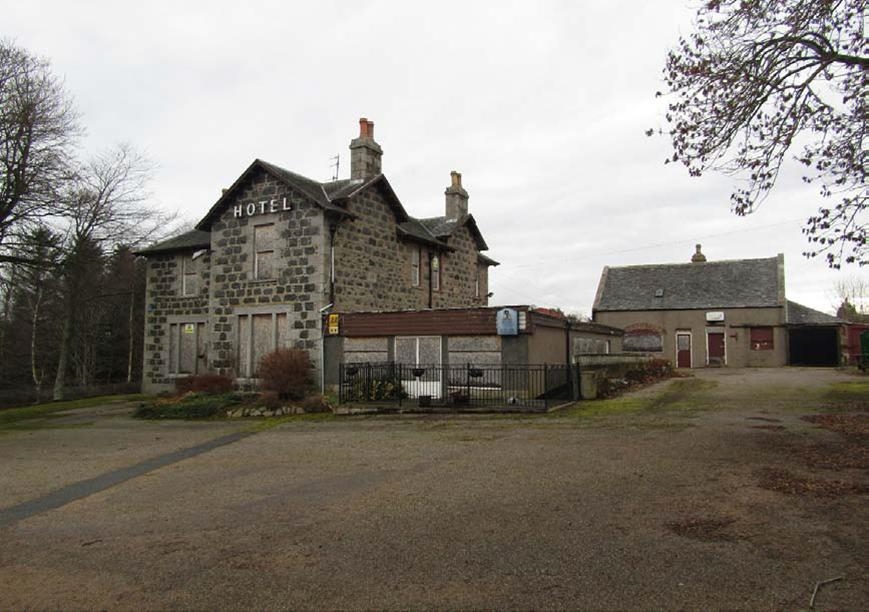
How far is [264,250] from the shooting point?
21828 millimetres

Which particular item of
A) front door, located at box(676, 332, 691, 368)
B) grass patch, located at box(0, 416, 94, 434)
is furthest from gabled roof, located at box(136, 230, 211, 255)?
front door, located at box(676, 332, 691, 368)

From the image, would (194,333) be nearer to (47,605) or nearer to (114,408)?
(114,408)

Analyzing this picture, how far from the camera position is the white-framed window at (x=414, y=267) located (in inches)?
981

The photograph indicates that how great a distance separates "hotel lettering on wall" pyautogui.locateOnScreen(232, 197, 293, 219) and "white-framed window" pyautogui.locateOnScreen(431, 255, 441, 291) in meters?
7.00

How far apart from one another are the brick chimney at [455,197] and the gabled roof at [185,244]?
9887 millimetres

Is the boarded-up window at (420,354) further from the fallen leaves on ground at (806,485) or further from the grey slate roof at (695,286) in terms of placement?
the grey slate roof at (695,286)

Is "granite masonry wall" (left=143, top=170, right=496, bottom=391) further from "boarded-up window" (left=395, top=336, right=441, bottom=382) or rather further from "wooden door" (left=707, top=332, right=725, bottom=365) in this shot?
"wooden door" (left=707, top=332, right=725, bottom=365)

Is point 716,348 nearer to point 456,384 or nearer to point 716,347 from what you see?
point 716,347

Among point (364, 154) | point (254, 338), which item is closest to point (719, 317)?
point (364, 154)

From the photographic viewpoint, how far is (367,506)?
727 centimetres

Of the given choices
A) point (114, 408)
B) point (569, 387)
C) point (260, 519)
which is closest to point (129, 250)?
point (114, 408)

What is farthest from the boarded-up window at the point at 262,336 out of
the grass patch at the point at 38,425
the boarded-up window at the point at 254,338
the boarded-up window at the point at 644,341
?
the boarded-up window at the point at 644,341

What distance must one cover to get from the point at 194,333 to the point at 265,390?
7741 millimetres

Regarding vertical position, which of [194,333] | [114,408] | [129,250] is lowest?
[114,408]
